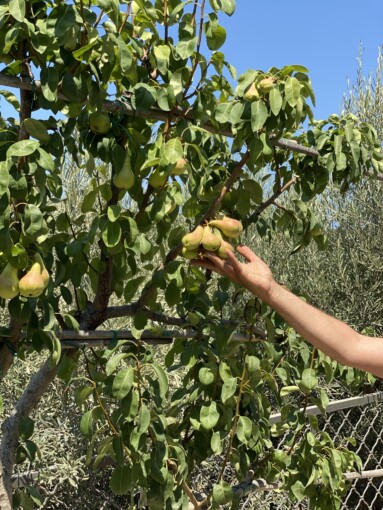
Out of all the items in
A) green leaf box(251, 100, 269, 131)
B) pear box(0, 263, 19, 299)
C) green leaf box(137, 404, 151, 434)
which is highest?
green leaf box(251, 100, 269, 131)

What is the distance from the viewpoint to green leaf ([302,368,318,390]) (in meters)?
2.14

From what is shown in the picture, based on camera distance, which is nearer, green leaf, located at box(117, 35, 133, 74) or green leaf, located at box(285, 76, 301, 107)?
green leaf, located at box(117, 35, 133, 74)

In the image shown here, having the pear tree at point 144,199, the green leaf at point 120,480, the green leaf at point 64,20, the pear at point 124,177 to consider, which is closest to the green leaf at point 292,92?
the pear tree at point 144,199

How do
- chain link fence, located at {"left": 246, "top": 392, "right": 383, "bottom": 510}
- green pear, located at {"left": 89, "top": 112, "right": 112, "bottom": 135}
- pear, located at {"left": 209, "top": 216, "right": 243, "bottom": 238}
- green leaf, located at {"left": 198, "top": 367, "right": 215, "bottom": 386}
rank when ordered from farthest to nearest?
1. chain link fence, located at {"left": 246, "top": 392, "right": 383, "bottom": 510}
2. green leaf, located at {"left": 198, "top": 367, "right": 215, "bottom": 386}
3. pear, located at {"left": 209, "top": 216, "right": 243, "bottom": 238}
4. green pear, located at {"left": 89, "top": 112, "right": 112, "bottom": 135}

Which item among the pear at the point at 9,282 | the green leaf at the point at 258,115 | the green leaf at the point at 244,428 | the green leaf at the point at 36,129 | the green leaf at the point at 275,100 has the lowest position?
the pear at the point at 9,282

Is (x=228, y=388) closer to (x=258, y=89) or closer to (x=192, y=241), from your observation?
(x=192, y=241)

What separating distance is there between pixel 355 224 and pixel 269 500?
2.25 meters

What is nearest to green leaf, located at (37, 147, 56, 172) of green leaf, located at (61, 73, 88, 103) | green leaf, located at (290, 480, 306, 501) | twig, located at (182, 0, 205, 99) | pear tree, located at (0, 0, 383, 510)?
pear tree, located at (0, 0, 383, 510)

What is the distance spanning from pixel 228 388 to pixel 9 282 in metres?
0.74

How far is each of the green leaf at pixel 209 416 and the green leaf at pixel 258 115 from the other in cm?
75

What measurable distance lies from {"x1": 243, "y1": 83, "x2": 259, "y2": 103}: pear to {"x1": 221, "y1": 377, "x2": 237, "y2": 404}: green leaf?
72cm

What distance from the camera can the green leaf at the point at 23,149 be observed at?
4.10 feet

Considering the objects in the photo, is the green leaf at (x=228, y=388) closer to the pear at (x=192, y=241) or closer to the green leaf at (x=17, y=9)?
the pear at (x=192, y=241)

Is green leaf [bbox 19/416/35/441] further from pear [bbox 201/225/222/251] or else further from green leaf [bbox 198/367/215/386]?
pear [bbox 201/225/222/251]
